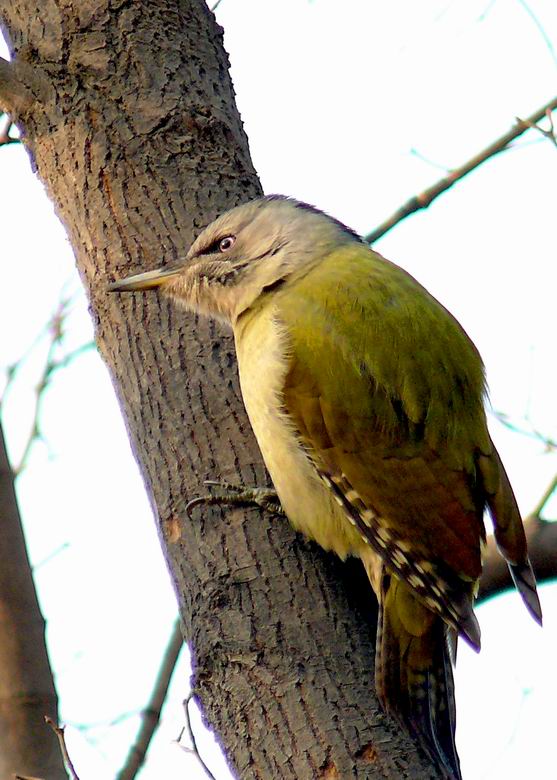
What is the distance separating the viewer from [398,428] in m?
3.66

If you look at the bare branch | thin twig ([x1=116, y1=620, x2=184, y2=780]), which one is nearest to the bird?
the bare branch

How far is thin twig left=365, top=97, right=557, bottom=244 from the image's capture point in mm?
5031

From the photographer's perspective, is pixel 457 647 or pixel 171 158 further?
pixel 171 158

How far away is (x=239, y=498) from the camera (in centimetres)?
344

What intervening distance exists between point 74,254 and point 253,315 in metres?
0.66

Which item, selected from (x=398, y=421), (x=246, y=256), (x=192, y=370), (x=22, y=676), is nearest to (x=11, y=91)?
(x=246, y=256)

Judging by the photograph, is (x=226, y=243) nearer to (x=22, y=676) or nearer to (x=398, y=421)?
(x=398, y=421)

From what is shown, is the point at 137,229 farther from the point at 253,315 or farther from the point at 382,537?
the point at 382,537

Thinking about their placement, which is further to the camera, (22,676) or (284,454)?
(284,454)

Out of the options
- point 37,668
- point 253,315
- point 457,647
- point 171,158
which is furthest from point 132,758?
point 171,158

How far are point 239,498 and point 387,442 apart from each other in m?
0.53

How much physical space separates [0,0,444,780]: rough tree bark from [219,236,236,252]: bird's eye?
176mm

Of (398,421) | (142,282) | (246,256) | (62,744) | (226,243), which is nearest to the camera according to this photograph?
(62,744)

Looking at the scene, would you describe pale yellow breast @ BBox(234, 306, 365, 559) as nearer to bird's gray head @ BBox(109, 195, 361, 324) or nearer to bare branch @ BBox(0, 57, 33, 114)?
bird's gray head @ BBox(109, 195, 361, 324)
